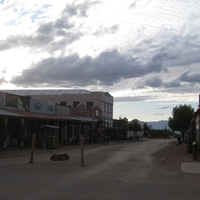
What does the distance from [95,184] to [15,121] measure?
2103 cm

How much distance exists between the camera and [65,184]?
366 inches

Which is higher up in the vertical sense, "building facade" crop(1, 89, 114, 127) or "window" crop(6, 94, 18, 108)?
"building facade" crop(1, 89, 114, 127)

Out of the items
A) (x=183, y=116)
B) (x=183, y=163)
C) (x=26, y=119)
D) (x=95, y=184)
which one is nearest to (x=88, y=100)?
(x=183, y=116)

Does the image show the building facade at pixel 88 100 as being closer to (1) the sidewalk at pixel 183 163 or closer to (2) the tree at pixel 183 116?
(2) the tree at pixel 183 116

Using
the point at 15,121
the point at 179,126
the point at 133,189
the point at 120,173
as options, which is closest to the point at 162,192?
the point at 133,189

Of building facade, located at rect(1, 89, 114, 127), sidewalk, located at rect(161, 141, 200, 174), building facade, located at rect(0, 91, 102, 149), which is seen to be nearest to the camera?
sidewalk, located at rect(161, 141, 200, 174)

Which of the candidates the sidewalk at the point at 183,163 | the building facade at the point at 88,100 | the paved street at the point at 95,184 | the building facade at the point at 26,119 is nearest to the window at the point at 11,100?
the building facade at the point at 26,119

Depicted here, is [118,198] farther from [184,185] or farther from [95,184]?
[184,185]

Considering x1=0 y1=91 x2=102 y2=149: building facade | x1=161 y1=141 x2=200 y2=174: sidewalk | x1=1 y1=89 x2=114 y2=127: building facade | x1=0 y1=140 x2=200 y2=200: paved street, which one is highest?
x1=1 y1=89 x2=114 y2=127: building facade

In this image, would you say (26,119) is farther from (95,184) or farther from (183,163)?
(95,184)

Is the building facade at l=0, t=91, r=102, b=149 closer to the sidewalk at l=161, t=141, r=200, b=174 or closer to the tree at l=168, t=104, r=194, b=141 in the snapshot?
the sidewalk at l=161, t=141, r=200, b=174

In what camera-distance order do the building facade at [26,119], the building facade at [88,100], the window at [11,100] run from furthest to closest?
the building facade at [88,100], the window at [11,100], the building facade at [26,119]

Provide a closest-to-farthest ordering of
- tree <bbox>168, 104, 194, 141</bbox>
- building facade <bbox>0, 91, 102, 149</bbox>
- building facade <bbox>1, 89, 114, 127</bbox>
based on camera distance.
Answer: building facade <bbox>0, 91, 102, 149</bbox> < tree <bbox>168, 104, 194, 141</bbox> < building facade <bbox>1, 89, 114, 127</bbox>

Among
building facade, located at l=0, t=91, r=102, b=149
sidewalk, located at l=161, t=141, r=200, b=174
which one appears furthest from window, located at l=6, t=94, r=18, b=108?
sidewalk, located at l=161, t=141, r=200, b=174
